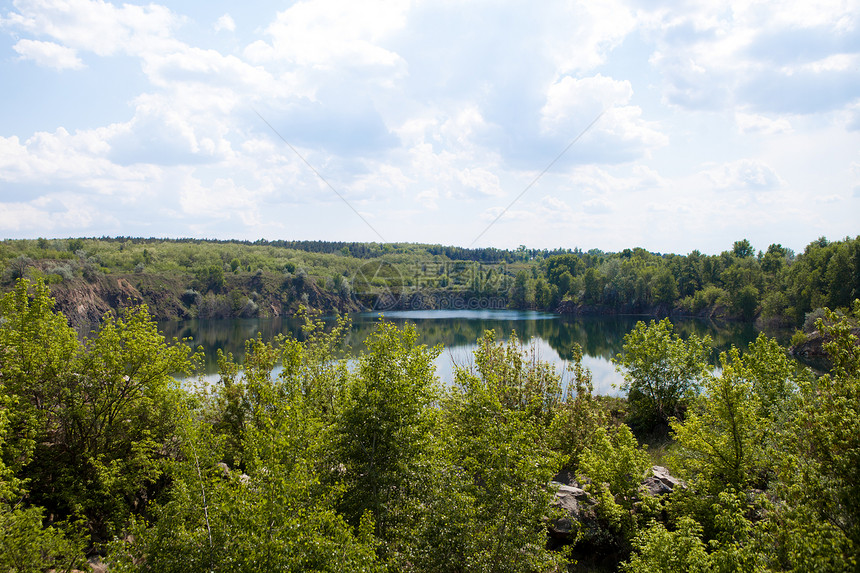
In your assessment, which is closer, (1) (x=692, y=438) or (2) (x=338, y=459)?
(2) (x=338, y=459)

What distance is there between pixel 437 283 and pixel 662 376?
435ft

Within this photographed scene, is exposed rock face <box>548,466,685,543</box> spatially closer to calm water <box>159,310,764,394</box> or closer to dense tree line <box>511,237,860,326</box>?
calm water <box>159,310,764,394</box>

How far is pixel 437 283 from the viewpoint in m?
160

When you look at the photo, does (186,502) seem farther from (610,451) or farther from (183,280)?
(183,280)

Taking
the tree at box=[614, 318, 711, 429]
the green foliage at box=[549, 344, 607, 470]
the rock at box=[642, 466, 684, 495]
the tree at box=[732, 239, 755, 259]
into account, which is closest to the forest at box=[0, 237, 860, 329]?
the tree at box=[732, 239, 755, 259]

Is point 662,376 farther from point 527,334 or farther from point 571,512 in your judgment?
point 527,334

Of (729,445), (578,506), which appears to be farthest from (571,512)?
(729,445)

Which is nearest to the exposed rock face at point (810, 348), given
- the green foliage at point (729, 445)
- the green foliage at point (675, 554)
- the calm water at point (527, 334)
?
the calm water at point (527, 334)

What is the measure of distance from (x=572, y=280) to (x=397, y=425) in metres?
139

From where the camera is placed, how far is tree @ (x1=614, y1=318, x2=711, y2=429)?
2736 cm

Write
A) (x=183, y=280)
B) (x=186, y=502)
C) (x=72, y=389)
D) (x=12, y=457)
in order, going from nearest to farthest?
1. (x=186, y=502)
2. (x=12, y=457)
3. (x=72, y=389)
4. (x=183, y=280)

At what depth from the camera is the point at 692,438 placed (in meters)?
15.5

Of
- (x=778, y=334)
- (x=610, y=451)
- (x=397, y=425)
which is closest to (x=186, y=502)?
(x=397, y=425)

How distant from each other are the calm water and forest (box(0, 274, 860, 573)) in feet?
87.9
